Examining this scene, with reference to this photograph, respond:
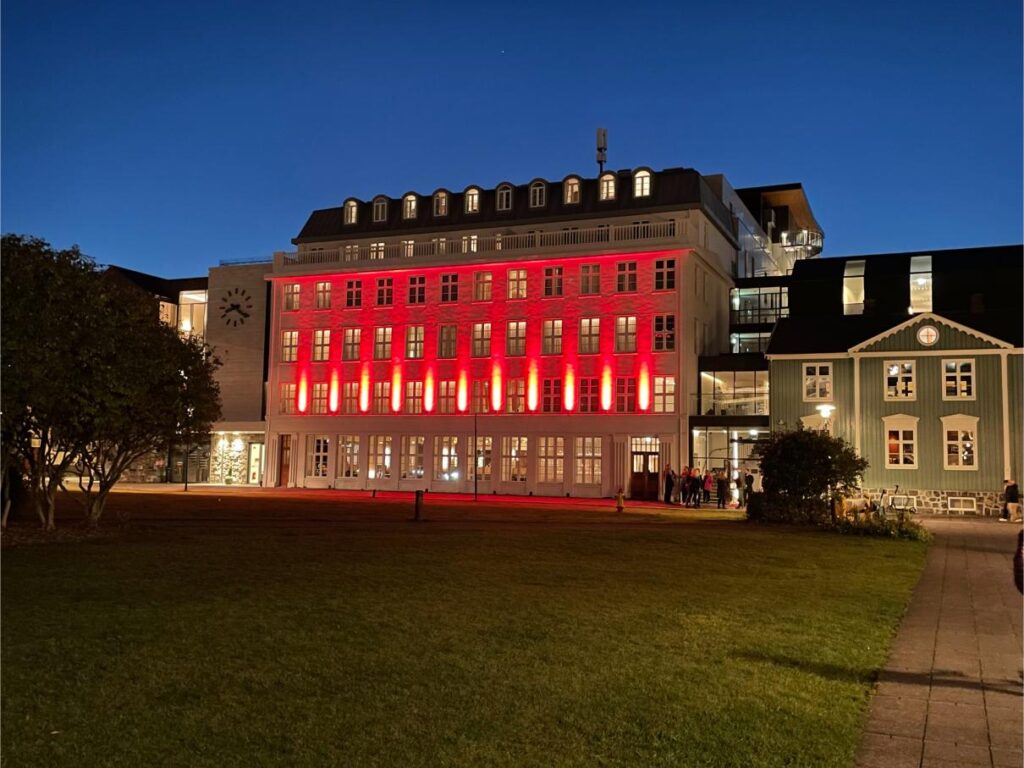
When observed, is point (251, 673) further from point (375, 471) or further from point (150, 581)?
point (375, 471)

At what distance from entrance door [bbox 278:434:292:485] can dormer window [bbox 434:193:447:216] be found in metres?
16.1

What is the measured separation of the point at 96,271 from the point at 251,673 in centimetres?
1551

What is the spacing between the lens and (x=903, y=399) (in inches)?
1522

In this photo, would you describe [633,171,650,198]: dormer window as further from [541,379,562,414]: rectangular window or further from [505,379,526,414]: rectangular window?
[505,379,526,414]: rectangular window

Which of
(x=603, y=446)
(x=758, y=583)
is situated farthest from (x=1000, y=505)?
(x=758, y=583)

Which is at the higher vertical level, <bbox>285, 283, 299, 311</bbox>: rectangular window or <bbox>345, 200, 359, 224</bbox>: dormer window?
<bbox>345, 200, 359, 224</bbox>: dormer window

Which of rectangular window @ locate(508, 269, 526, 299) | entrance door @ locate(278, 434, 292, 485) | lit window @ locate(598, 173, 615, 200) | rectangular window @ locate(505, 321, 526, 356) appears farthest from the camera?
entrance door @ locate(278, 434, 292, 485)

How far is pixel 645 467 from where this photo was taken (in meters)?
44.8

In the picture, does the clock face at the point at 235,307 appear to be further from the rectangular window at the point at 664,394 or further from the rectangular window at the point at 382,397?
the rectangular window at the point at 664,394

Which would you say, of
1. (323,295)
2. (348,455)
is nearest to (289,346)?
(323,295)

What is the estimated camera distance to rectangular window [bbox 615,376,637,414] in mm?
45312

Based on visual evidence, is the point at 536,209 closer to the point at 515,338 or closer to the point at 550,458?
the point at 515,338

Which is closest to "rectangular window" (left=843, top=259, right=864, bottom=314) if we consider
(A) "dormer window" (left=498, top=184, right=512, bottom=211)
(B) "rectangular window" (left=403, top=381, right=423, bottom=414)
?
(A) "dormer window" (left=498, top=184, right=512, bottom=211)

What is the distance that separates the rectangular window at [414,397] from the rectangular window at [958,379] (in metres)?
26.3
